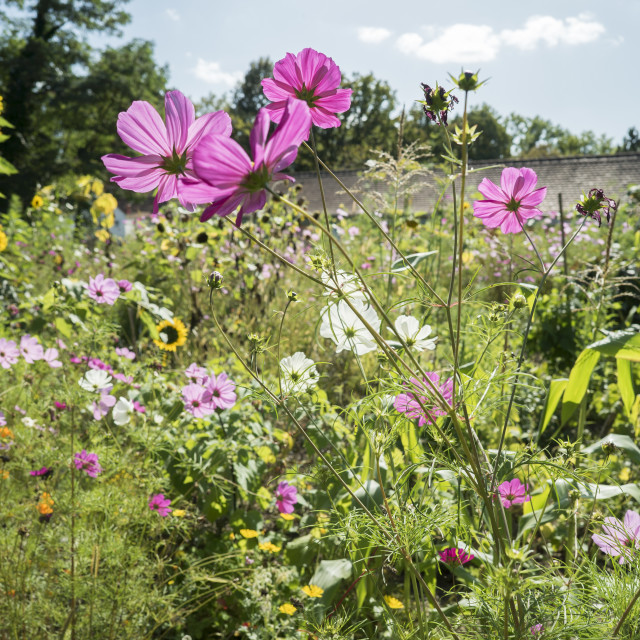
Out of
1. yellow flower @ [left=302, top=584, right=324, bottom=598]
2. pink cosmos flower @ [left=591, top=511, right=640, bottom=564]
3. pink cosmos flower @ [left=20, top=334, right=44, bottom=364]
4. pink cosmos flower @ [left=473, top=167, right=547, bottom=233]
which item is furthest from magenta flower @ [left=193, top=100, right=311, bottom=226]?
pink cosmos flower @ [left=20, top=334, right=44, bottom=364]

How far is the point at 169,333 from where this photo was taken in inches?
88.9

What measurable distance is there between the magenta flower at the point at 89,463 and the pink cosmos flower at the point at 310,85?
1.17 m

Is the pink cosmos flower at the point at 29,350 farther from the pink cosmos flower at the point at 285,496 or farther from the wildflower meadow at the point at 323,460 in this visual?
the pink cosmos flower at the point at 285,496

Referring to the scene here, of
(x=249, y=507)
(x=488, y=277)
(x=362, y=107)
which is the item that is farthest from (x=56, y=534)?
(x=362, y=107)

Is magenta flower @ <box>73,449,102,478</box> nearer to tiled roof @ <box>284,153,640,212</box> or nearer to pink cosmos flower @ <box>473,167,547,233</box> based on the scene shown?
pink cosmos flower @ <box>473,167,547,233</box>

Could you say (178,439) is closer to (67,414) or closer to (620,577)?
(67,414)

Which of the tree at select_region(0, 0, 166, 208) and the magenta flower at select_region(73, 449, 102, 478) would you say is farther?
the tree at select_region(0, 0, 166, 208)

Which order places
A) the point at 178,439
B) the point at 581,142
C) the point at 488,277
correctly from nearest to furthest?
the point at 178,439
the point at 488,277
the point at 581,142

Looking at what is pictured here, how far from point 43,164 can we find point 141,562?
22223 mm

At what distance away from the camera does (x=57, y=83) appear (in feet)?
65.4

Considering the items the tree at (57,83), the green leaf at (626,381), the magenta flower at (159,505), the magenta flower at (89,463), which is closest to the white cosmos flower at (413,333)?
the green leaf at (626,381)

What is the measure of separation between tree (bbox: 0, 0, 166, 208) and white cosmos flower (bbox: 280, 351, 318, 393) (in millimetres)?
20140

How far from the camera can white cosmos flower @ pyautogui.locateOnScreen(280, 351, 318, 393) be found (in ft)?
3.13

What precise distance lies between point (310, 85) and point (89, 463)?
124 cm
